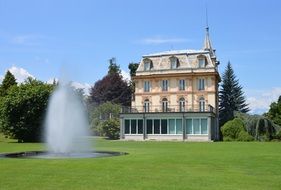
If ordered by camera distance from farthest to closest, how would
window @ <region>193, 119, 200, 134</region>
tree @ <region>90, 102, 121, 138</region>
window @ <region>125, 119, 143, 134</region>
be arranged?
tree @ <region>90, 102, 121, 138</region>
window @ <region>125, 119, 143, 134</region>
window @ <region>193, 119, 200, 134</region>

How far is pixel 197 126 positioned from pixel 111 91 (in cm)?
3177

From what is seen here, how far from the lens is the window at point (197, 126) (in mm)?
52594

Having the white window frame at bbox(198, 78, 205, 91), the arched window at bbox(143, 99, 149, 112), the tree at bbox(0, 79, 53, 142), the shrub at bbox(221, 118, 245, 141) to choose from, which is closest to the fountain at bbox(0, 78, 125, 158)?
the tree at bbox(0, 79, 53, 142)

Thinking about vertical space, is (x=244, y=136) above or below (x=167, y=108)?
below

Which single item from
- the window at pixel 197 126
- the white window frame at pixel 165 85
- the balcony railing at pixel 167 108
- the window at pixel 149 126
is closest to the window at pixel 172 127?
the window at pixel 197 126

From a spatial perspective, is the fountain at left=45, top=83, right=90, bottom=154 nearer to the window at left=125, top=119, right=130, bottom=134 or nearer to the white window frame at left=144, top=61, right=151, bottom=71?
the window at left=125, top=119, right=130, bottom=134

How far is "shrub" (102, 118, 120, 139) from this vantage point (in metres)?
58.7

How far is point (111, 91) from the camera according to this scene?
82000 millimetres

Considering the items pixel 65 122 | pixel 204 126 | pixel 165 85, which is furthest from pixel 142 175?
pixel 165 85

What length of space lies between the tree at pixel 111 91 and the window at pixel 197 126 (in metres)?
29.7

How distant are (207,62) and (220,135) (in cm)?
1006

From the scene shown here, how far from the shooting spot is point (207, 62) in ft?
195

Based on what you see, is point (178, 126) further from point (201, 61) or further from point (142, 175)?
point (142, 175)

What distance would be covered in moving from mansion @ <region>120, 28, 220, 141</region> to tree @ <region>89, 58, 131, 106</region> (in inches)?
736
